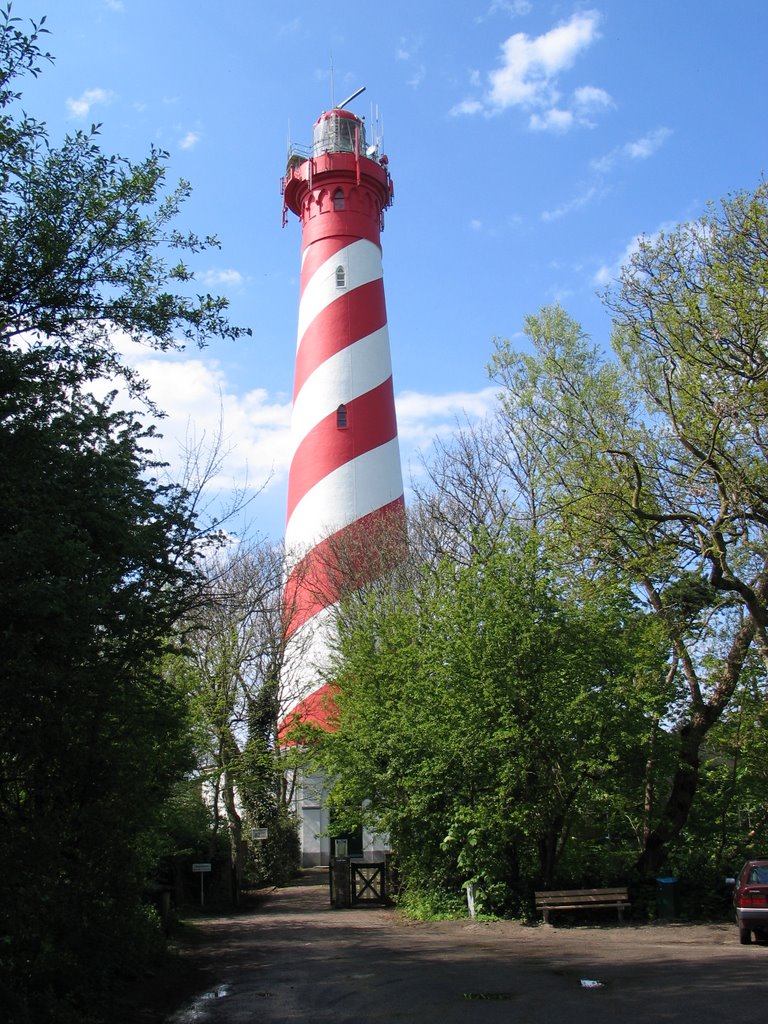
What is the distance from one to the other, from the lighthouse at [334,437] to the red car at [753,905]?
11.3 meters

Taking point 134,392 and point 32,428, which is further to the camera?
point 134,392

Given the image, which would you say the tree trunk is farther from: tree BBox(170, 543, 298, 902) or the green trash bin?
tree BBox(170, 543, 298, 902)

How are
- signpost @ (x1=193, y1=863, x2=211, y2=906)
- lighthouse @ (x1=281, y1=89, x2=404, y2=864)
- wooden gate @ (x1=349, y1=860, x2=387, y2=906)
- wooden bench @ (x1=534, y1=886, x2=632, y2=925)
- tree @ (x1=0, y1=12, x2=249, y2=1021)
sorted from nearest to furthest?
tree @ (x1=0, y1=12, x2=249, y2=1021) < wooden bench @ (x1=534, y1=886, x2=632, y2=925) < wooden gate @ (x1=349, y1=860, x2=387, y2=906) < signpost @ (x1=193, y1=863, x2=211, y2=906) < lighthouse @ (x1=281, y1=89, x2=404, y2=864)

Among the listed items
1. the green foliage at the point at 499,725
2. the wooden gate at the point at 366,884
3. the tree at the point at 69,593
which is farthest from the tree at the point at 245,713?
the tree at the point at 69,593

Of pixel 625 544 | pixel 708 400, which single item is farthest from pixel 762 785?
pixel 708 400

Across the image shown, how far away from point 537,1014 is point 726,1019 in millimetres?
1640

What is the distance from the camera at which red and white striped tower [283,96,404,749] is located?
79.2 feet

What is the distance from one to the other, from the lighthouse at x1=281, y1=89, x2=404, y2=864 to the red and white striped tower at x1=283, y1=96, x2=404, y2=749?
0.10 ft

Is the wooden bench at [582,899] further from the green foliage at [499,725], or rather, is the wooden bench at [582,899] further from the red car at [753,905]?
the red car at [753,905]

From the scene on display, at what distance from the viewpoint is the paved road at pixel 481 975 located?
850 cm

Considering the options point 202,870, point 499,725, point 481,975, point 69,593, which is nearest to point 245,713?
point 202,870

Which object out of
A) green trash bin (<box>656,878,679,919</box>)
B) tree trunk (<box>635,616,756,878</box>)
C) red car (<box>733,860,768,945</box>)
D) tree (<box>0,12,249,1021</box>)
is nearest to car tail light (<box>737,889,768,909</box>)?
red car (<box>733,860,768,945</box>)

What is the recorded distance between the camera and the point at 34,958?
764 cm

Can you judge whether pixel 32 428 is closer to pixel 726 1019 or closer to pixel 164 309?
pixel 164 309
